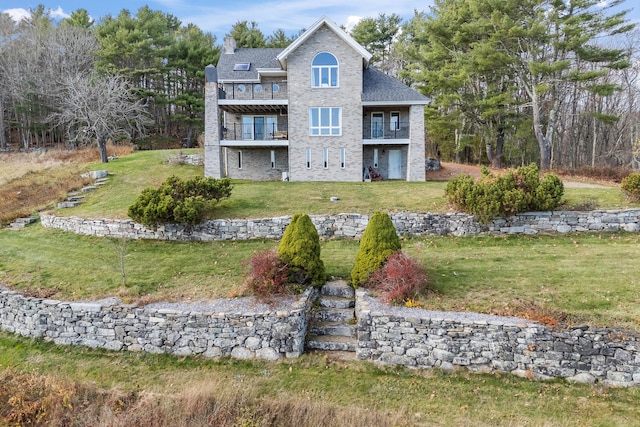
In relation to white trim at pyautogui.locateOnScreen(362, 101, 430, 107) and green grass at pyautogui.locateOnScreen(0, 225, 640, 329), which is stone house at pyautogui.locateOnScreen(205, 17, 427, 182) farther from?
green grass at pyautogui.locateOnScreen(0, 225, 640, 329)

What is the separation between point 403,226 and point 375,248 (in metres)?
4.89

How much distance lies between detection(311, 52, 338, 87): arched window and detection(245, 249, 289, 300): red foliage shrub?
15202 mm

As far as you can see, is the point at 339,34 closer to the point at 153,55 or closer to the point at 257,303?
the point at 257,303

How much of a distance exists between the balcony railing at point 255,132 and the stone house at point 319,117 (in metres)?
0.06

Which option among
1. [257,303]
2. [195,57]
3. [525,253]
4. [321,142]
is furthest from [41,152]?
[525,253]

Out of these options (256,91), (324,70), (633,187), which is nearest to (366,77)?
(324,70)

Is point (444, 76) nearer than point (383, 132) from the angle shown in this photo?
No

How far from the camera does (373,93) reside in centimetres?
2322

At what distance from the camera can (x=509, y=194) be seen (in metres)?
14.2

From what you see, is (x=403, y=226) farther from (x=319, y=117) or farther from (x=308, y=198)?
(x=319, y=117)

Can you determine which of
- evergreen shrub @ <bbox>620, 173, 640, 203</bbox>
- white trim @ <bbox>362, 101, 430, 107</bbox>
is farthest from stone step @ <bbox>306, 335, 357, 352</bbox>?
white trim @ <bbox>362, 101, 430, 107</bbox>

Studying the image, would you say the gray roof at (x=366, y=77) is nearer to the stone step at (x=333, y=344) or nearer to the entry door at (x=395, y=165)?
the entry door at (x=395, y=165)

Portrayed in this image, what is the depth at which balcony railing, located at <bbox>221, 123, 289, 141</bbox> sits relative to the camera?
2455cm

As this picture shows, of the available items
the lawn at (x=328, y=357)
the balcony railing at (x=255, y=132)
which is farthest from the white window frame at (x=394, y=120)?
the lawn at (x=328, y=357)
